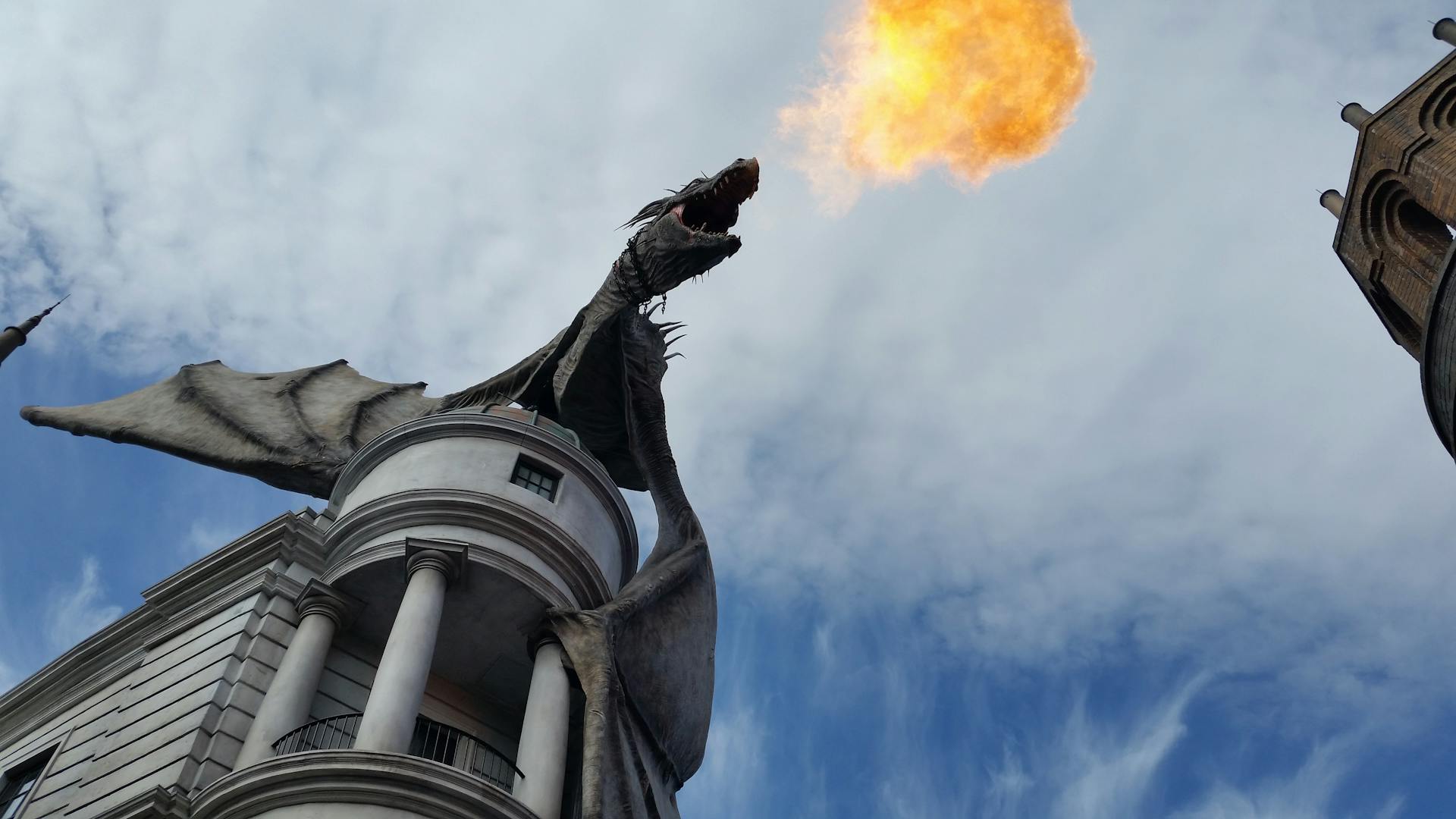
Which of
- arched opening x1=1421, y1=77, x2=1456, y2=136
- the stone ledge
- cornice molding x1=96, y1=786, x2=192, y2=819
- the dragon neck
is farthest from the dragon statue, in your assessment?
arched opening x1=1421, y1=77, x2=1456, y2=136

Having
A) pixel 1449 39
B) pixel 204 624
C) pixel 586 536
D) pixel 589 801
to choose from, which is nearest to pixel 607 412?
Answer: pixel 586 536

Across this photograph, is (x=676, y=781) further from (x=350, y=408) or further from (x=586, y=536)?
(x=350, y=408)

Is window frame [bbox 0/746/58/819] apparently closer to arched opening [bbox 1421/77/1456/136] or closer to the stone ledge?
the stone ledge

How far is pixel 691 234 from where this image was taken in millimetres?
23000

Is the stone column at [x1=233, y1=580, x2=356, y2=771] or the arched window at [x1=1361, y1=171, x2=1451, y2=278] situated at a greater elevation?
the arched window at [x1=1361, y1=171, x2=1451, y2=278]

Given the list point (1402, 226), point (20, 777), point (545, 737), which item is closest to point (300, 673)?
point (545, 737)

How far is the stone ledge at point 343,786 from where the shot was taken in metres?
14.2

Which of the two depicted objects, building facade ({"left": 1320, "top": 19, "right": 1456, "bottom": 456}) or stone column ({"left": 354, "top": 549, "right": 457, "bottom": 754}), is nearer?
stone column ({"left": 354, "top": 549, "right": 457, "bottom": 754})

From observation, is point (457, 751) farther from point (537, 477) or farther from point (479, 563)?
point (537, 477)

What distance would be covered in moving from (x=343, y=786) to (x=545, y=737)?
10.3ft

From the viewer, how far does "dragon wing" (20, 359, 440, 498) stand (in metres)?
23.0

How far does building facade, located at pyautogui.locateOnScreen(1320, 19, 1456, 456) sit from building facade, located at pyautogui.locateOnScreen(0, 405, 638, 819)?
31741mm

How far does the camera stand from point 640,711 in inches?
746

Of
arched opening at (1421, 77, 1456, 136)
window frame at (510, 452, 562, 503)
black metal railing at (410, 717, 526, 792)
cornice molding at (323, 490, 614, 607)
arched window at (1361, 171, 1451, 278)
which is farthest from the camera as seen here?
arched window at (1361, 171, 1451, 278)
